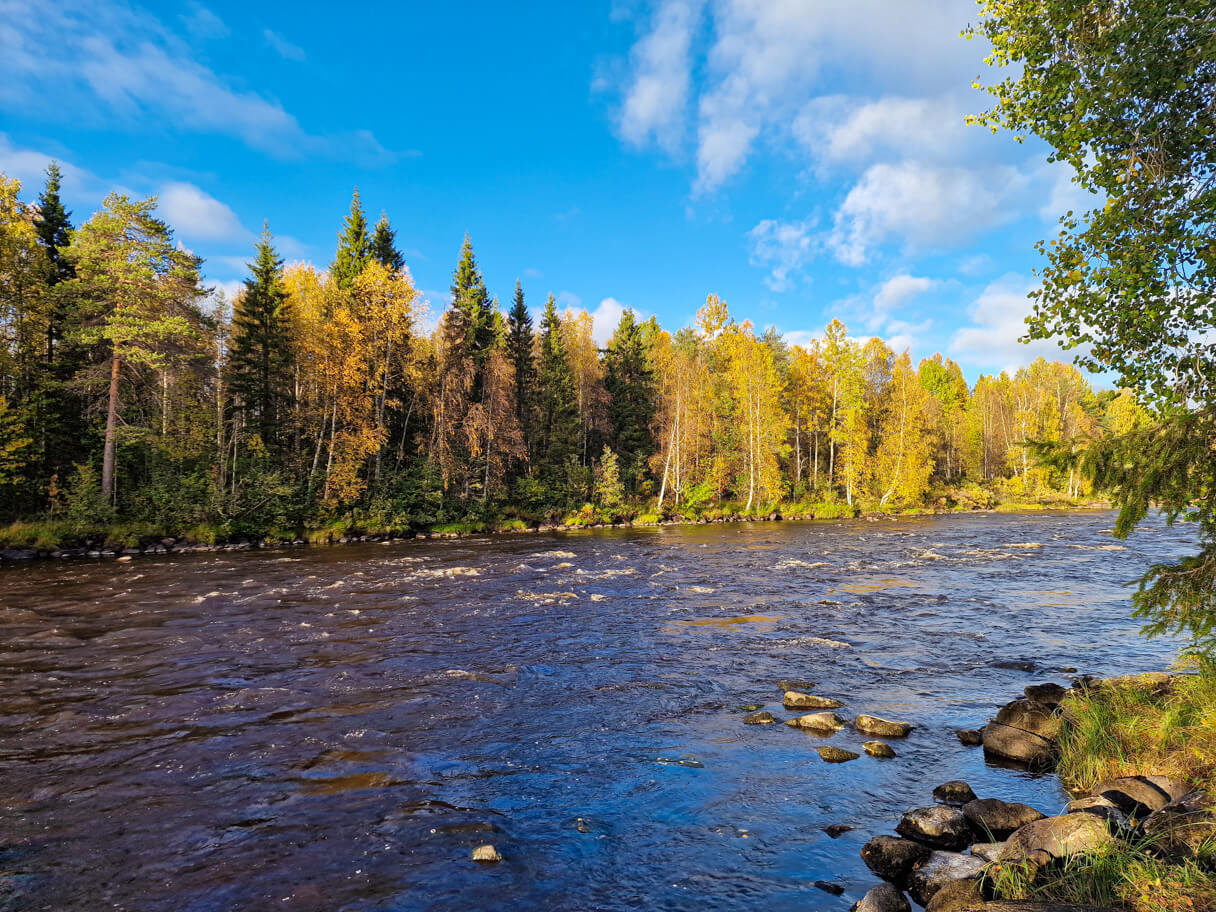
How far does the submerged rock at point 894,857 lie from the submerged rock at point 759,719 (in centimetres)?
334

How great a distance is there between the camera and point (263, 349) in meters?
39.4

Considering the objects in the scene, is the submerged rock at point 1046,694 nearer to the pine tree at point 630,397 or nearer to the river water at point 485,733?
the river water at point 485,733

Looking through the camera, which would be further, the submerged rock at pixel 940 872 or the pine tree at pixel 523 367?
the pine tree at pixel 523 367

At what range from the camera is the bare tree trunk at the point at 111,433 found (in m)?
29.7

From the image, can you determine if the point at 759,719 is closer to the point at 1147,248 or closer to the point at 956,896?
the point at 956,896

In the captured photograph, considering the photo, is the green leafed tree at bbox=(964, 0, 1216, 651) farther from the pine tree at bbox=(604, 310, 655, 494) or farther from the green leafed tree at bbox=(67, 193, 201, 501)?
the pine tree at bbox=(604, 310, 655, 494)

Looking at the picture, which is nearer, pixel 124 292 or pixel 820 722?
pixel 820 722

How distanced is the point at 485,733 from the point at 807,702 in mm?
5087

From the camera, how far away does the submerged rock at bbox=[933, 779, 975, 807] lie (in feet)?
21.2

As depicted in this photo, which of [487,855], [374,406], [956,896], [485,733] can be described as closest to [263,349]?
[374,406]

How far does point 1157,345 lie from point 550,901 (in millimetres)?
8301

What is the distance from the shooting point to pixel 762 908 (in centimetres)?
490

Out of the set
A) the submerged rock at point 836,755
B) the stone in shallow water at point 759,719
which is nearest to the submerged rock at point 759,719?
the stone in shallow water at point 759,719

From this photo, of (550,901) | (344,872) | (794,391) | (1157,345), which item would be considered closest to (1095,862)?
(550,901)
